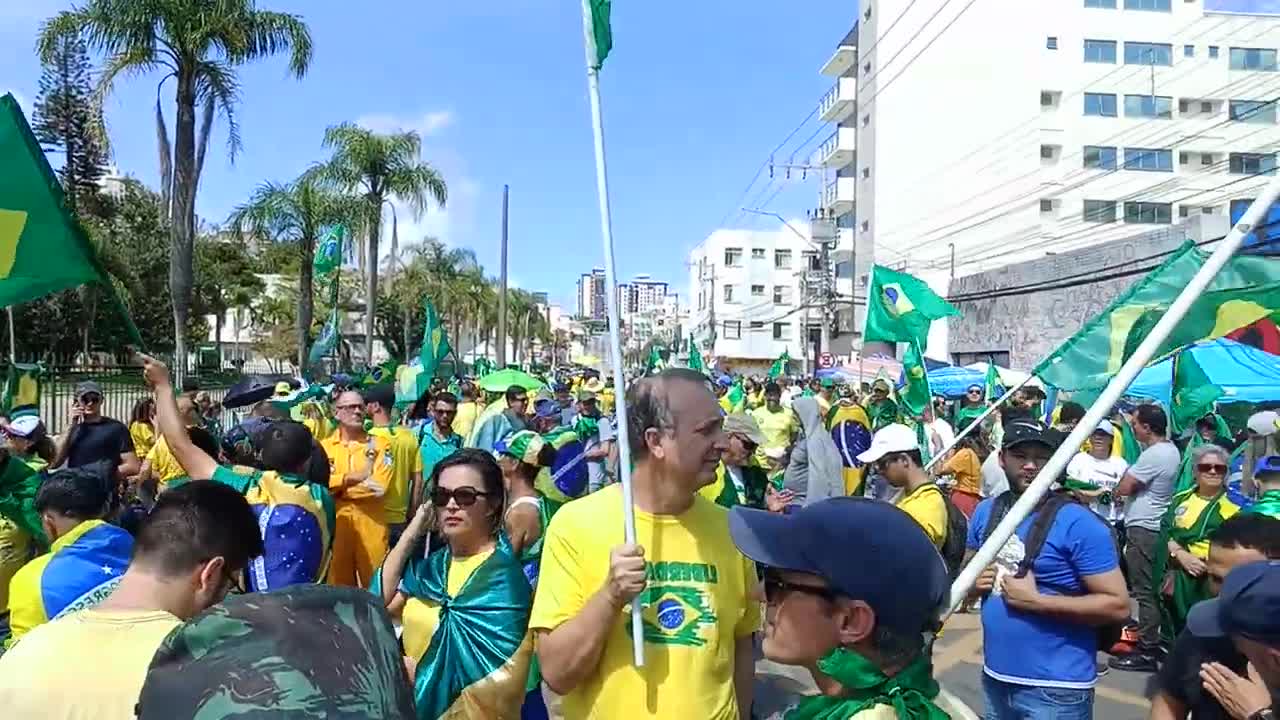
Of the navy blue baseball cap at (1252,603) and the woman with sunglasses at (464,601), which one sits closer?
the navy blue baseball cap at (1252,603)

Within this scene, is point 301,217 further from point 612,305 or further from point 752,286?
point 752,286

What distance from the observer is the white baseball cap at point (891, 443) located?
197 inches

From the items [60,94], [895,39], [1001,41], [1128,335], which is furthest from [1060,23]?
[1128,335]

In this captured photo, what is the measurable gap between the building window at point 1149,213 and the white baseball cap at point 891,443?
52.9m

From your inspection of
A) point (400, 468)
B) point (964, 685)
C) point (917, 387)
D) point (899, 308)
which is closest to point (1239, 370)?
point (917, 387)

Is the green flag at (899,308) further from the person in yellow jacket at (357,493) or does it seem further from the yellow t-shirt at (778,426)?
the person in yellow jacket at (357,493)

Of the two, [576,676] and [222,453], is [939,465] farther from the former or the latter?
[576,676]

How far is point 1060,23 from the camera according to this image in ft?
171

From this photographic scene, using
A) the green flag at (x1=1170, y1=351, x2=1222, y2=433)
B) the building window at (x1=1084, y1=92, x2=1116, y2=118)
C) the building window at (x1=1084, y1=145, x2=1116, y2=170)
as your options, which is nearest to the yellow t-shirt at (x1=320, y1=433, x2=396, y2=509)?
the green flag at (x1=1170, y1=351, x2=1222, y2=433)

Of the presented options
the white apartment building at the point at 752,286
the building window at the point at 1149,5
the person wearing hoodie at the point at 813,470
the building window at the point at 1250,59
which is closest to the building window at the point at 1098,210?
the building window at the point at 1149,5

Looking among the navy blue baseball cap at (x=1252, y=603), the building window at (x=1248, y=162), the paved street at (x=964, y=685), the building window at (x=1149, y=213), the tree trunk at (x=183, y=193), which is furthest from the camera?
the building window at (x=1248, y=162)

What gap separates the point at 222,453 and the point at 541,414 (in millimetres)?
5296

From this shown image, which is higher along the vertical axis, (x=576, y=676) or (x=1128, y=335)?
(x=1128, y=335)

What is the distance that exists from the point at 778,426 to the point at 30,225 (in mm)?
8188
